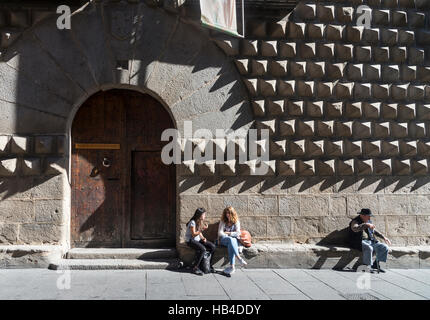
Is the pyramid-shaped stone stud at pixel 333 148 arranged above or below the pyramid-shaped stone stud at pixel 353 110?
below

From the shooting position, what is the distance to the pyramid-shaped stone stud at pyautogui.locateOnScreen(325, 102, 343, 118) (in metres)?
7.74

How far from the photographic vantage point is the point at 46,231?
7.07 m

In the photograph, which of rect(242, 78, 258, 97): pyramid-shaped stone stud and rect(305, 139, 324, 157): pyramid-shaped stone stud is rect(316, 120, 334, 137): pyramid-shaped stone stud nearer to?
rect(305, 139, 324, 157): pyramid-shaped stone stud

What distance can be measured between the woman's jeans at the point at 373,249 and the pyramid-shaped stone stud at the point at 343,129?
2.07 meters

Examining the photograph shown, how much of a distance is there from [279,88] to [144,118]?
2.70 metres

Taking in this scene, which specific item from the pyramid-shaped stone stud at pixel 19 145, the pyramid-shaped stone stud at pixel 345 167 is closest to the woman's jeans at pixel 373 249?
the pyramid-shaped stone stud at pixel 345 167

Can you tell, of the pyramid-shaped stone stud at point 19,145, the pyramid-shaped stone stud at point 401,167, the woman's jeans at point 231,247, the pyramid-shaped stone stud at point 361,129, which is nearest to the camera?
the woman's jeans at point 231,247

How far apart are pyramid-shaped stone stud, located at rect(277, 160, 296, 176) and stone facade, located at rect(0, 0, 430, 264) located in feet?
0.07

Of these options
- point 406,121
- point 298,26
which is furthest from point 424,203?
point 298,26

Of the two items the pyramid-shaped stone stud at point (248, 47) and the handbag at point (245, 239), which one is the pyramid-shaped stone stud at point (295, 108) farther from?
the handbag at point (245, 239)

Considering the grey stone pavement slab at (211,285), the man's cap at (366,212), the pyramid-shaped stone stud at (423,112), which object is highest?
the pyramid-shaped stone stud at (423,112)

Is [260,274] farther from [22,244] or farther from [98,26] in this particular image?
[98,26]

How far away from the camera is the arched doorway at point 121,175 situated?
7.59 metres

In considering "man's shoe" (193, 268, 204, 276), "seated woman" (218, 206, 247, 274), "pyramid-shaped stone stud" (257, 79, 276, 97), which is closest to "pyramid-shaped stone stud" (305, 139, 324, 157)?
"pyramid-shaped stone stud" (257, 79, 276, 97)
